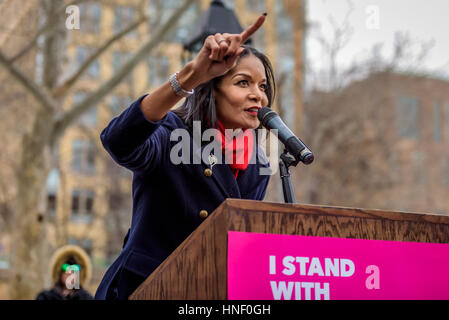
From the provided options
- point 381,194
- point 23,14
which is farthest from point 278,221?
point 381,194

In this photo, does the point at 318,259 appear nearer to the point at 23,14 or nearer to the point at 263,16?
the point at 263,16

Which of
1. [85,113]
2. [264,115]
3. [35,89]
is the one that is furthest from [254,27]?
[85,113]

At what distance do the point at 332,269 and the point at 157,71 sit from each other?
16.2m

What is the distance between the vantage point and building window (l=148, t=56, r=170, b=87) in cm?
1750

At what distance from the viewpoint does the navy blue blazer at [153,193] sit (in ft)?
7.80

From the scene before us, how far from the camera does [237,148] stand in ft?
9.18

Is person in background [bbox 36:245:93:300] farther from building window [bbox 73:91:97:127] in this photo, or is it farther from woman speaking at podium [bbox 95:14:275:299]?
A: building window [bbox 73:91:97:127]

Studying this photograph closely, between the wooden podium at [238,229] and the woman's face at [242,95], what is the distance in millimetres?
888

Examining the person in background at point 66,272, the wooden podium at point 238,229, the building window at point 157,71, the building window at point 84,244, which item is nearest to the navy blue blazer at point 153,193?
the wooden podium at point 238,229

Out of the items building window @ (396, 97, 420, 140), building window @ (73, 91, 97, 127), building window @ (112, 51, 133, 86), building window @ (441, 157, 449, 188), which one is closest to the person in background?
building window @ (73, 91, 97, 127)

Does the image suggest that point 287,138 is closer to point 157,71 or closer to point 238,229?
point 238,229

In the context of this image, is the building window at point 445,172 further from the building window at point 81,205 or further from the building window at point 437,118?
the building window at point 81,205

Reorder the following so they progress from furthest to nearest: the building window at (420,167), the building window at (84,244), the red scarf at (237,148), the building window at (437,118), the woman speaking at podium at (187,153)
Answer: the building window at (437,118)
the building window at (420,167)
the building window at (84,244)
the red scarf at (237,148)
the woman speaking at podium at (187,153)
